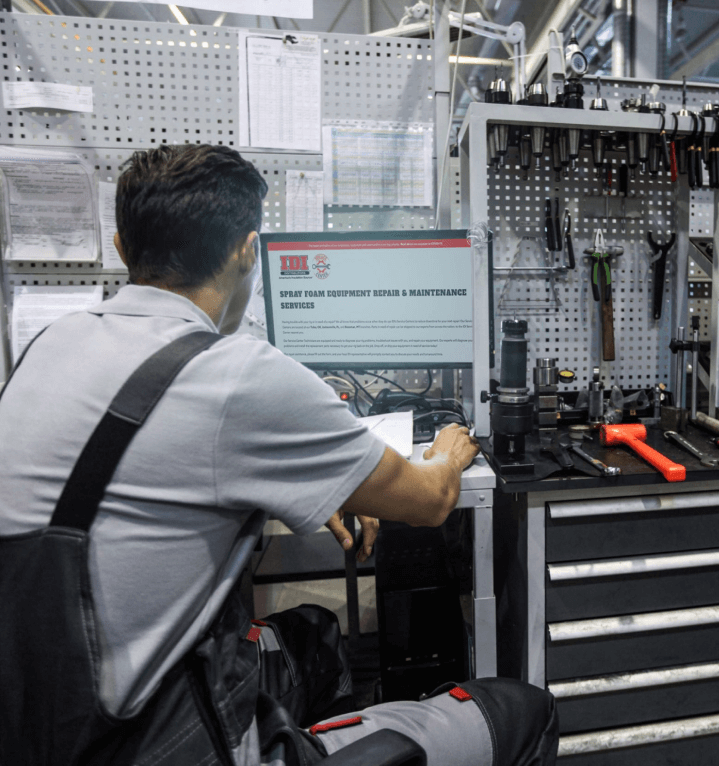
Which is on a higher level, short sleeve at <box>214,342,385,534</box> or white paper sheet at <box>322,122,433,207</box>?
white paper sheet at <box>322,122,433,207</box>

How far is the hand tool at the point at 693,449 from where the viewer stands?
100 cm

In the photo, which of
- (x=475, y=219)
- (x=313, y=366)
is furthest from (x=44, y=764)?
(x=475, y=219)

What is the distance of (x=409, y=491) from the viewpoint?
2.34ft

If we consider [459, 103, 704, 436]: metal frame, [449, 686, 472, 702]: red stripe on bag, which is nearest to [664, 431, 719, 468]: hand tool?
[459, 103, 704, 436]: metal frame

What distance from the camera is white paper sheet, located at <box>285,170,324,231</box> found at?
4.79ft

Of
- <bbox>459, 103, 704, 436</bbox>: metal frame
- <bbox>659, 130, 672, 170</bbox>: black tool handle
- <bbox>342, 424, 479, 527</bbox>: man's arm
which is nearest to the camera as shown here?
<bbox>342, 424, 479, 527</bbox>: man's arm

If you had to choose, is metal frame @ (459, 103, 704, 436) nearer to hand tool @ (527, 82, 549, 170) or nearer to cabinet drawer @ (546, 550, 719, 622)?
hand tool @ (527, 82, 549, 170)

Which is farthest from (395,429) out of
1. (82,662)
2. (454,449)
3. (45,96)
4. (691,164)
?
(45,96)

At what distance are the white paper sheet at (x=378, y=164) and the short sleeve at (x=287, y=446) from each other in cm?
104

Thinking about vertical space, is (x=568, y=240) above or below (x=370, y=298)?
above

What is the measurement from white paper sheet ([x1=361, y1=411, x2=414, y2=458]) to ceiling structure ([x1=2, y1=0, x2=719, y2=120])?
2.23 meters

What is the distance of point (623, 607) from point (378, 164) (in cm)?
131

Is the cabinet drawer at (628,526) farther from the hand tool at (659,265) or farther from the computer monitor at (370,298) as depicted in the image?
the hand tool at (659,265)

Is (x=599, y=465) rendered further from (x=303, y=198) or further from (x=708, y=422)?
(x=303, y=198)
